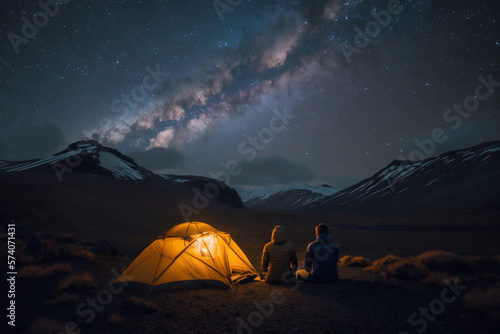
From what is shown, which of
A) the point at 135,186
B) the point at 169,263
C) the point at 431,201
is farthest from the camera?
the point at 431,201

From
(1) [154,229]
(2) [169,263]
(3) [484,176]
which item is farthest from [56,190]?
(3) [484,176]

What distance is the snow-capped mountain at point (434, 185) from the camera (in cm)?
5834

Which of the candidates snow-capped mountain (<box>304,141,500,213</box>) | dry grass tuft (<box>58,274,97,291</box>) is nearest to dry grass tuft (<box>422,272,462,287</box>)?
dry grass tuft (<box>58,274,97,291</box>)

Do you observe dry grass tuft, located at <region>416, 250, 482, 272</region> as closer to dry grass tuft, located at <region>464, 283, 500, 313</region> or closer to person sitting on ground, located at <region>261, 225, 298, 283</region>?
dry grass tuft, located at <region>464, 283, 500, 313</region>

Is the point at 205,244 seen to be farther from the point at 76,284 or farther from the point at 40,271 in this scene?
the point at 40,271

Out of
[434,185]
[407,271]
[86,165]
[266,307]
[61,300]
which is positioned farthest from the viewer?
[434,185]

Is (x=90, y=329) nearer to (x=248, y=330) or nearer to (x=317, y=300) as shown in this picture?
(x=248, y=330)

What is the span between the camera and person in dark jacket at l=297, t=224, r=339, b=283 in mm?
7020

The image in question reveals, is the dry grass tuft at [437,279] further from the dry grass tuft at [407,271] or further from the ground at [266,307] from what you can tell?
the dry grass tuft at [407,271]

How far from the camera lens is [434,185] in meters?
81.4

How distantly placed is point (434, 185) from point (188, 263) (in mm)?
94350

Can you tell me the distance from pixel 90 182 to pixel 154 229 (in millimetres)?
32553

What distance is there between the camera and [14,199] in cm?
2697

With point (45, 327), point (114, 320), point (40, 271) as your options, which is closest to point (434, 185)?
point (114, 320)
